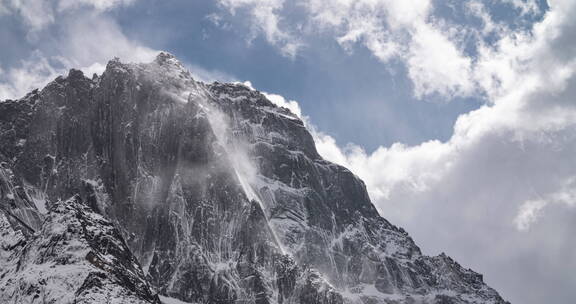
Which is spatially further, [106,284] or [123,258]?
[123,258]

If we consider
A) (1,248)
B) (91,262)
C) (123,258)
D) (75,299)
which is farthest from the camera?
(1,248)

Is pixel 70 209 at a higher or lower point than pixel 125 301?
higher

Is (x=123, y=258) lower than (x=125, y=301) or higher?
higher

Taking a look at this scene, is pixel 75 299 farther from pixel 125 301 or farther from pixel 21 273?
pixel 21 273

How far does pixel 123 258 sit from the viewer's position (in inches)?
4471

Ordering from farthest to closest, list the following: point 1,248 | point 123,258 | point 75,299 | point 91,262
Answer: point 1,248 → point 123,258 → point 91,262 → point 75,299

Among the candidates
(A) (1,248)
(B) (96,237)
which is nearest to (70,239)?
(B) (96,237)

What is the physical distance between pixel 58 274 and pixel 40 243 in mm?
12500

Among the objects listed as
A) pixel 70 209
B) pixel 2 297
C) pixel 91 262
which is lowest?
pixel 2 297

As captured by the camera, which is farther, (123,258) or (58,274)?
(123,258)

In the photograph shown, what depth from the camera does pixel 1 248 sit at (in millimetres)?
129750

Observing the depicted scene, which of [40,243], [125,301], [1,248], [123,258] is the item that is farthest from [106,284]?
[1,248]

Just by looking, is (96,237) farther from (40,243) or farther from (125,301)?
(125,301)

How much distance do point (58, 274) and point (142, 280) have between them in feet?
45.7
